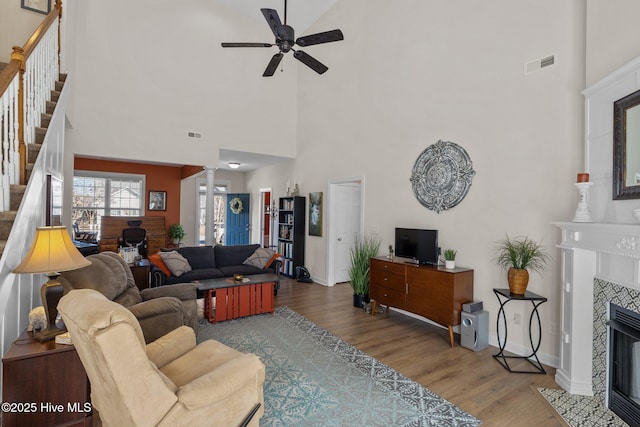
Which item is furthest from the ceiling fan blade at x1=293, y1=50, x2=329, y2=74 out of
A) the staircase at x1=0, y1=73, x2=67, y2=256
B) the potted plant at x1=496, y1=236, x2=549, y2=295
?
the potted plant at x1=496, y1=236, x2=549, y2=295

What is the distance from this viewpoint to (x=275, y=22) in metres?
3.02

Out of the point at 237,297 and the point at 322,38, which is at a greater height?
the point at 322,38

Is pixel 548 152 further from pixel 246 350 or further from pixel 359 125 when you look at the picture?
pixel 246 350

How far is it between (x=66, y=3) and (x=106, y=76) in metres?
1.11

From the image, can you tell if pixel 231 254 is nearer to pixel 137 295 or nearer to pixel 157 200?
pixel 137 295

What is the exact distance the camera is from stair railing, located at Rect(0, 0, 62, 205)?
221 centimetres

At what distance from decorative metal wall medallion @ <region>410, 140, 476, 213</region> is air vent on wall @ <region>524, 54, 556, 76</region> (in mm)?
1030

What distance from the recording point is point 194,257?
5379mm

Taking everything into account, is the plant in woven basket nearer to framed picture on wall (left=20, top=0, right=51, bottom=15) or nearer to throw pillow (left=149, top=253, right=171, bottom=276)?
throw pillow (left=149, top=253, right=171, bottom=276)

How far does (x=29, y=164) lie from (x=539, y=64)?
16.1 ft

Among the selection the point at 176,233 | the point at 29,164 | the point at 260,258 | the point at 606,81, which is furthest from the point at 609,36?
the point at 176,233

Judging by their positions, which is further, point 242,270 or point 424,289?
point 242,270

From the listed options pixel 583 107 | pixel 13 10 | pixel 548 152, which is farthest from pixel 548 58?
pixel 13 10

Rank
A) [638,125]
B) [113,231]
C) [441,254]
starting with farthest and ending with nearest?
1. [113,231]
2. [441,254]
3. [638,125]
